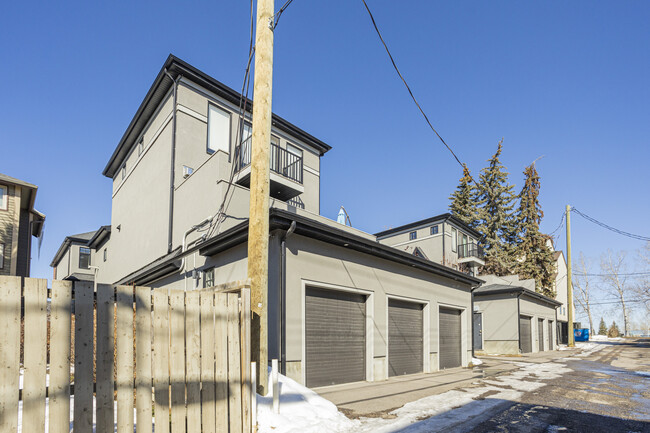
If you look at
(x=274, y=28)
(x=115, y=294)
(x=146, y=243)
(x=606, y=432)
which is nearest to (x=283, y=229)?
(x=274, y=28)

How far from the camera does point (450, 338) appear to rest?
56.0 ft

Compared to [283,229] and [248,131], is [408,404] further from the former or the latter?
[248,131]

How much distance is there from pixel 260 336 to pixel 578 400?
7.12 m

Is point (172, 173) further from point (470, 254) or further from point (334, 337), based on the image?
point (470, 254)

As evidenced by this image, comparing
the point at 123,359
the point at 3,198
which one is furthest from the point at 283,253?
the point at 3,198

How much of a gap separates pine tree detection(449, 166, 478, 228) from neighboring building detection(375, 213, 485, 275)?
820 centimetres

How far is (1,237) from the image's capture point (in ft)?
66.7

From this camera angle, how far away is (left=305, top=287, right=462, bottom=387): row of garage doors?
10.3 m

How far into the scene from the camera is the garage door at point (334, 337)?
33.5 feet

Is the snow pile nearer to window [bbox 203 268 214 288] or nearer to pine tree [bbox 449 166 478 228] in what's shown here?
window [bbox 203 268 214 288]

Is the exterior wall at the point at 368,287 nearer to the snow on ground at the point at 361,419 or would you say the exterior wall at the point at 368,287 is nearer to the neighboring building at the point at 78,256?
the snow on ground at the point at 361,419

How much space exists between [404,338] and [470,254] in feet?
71.2

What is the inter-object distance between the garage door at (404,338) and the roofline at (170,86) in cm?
1065

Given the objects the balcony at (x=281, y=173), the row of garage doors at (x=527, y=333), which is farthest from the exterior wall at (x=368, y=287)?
the row of garage doors at (x=527, y=333)
